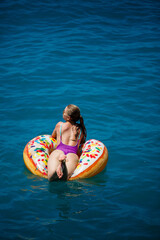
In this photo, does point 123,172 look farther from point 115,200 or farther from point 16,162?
point 16,162

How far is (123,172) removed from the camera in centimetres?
548

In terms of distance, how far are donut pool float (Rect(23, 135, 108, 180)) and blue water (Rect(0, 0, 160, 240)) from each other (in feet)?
0.53

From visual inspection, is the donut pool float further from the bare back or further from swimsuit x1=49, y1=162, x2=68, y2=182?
the bare back

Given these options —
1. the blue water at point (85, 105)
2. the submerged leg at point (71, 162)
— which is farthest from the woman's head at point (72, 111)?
the blue water at point (85, 105)

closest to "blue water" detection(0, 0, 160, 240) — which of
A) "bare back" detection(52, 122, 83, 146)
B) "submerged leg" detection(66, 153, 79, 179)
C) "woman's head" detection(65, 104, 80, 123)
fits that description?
"submerged leg" detection(66, 153, 79, 179)

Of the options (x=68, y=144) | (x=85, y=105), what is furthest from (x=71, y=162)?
(x=85, y=105)

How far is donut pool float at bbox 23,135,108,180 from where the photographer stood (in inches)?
203

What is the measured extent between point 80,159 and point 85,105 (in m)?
3.08

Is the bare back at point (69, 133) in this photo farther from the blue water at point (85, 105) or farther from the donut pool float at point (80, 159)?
the blue water at point (85, 105)

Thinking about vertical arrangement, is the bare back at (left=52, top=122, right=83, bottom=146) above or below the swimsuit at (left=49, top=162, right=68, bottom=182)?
above

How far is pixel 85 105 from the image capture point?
820cm

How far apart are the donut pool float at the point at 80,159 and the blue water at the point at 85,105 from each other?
0.16 metres

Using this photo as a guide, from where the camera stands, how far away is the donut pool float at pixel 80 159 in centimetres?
515

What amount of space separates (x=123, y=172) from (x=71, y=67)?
574 centimetres
